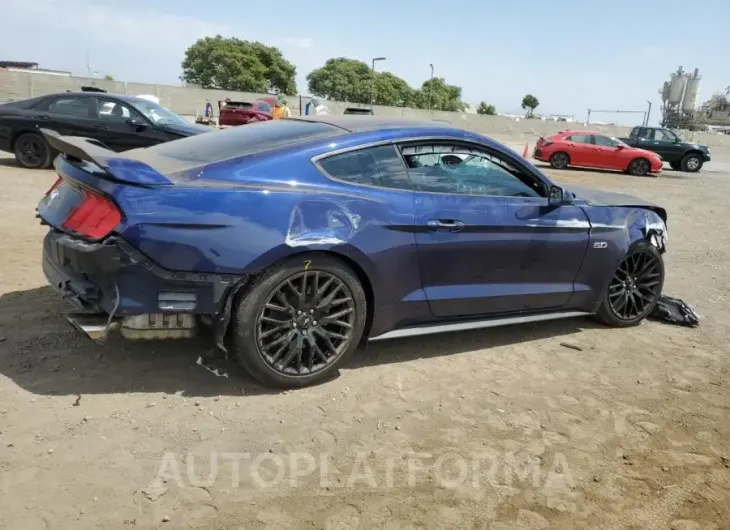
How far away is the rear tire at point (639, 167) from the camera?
20.4 meters

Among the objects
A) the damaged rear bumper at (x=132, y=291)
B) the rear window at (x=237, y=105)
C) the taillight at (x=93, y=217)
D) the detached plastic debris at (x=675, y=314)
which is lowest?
the detached plastic debris at (x=675, y=314)

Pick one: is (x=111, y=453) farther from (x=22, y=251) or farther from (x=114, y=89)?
(x=114, y=89)

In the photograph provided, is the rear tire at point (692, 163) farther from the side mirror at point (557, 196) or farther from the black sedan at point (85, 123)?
the side mirror at point (557, 196)

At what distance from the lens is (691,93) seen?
73.1m

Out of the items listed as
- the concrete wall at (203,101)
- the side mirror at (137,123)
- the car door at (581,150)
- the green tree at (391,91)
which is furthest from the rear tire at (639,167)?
the green tree at (391,91)

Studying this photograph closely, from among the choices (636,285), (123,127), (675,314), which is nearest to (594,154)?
(123,127)

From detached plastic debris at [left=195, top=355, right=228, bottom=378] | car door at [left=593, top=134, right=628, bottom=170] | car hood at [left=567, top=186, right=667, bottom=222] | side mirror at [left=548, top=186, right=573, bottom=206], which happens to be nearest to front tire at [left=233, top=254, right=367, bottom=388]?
detached plastic debris at [left=195, top=355, right=228, bottom=378]

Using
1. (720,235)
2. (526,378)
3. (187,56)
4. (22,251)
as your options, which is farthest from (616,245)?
(187,56)

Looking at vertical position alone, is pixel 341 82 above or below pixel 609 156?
above

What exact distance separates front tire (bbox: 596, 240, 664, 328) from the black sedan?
26.7 ft

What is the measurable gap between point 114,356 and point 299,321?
1.22 m

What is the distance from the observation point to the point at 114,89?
33938mm

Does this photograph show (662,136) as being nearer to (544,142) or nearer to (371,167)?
(544,142)

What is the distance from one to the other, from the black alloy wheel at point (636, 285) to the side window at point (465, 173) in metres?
1.14
